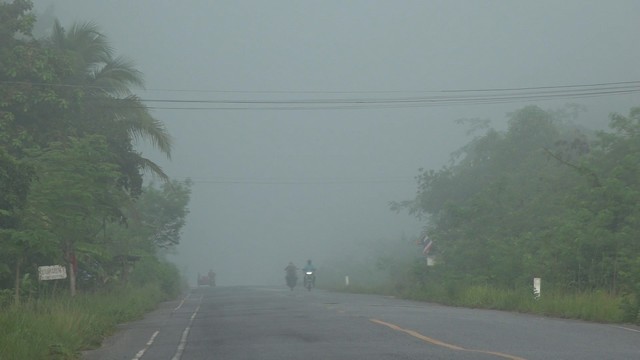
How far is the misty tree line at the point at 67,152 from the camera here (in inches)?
898

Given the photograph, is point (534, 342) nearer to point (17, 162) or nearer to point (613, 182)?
point (17, 162)

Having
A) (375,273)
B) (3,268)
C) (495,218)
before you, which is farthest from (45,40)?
(375,273)

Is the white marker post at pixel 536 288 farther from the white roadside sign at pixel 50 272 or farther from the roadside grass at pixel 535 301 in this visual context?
the white roadside sign at pixel 50 272

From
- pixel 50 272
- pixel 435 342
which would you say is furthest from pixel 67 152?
pixel 435 342

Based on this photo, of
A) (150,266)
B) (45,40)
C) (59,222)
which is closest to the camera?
(59,222)

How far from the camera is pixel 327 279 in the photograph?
80500mm

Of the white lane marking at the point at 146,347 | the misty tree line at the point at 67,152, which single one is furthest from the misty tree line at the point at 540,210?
the misty tree line at the point at 67,152

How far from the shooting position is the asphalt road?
1345cm

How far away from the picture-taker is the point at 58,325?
57.6 feet

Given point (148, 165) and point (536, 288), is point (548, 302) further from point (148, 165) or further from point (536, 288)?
point (148, 165)

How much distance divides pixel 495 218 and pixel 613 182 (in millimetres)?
9305

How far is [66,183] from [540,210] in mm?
19648

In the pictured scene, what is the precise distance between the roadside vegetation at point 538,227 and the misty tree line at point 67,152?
1148 cm

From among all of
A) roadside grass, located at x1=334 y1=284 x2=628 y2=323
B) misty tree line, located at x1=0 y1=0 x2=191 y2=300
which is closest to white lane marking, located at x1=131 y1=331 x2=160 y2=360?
misty tree line, located at x1=0 y1=0 x2=191 y2=300
